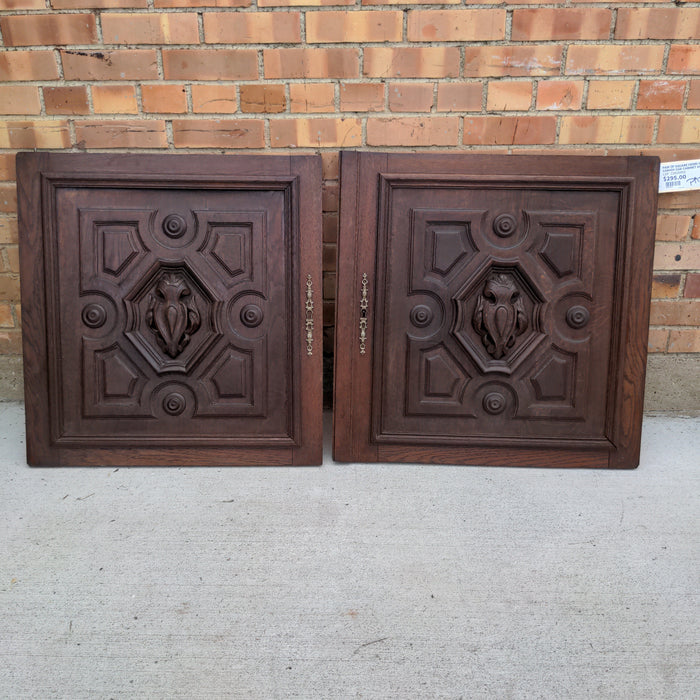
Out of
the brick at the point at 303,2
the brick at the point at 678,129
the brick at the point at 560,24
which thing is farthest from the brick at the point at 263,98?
the brick at the point at 678,129

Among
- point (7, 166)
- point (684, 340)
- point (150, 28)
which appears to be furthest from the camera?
point (684, 340)

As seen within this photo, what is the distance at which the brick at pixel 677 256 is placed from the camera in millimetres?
1921

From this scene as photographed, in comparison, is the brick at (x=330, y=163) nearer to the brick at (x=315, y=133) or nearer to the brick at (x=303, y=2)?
the brick at (x=315, y=133)

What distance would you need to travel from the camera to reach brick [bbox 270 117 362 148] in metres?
1.84

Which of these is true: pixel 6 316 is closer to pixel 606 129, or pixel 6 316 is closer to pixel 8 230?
pixel 8 230

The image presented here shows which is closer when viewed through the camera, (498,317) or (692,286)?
(498,317)

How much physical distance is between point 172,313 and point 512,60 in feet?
4.49

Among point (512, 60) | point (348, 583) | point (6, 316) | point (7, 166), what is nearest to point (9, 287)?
point (6, 316)

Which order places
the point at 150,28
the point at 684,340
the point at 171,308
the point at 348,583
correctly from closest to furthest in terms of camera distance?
the point at 348,583 < the point at 171,308 < the point at 150,28 < the point at 684,340

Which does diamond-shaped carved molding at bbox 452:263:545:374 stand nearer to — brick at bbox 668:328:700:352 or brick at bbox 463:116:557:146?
brick at bbox 463:116:557:146

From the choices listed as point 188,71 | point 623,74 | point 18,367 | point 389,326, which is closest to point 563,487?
point 389,326

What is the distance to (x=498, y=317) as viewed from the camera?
1.68 m

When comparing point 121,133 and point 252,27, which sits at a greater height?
point 252,27

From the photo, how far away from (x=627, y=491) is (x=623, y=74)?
1.34 m
